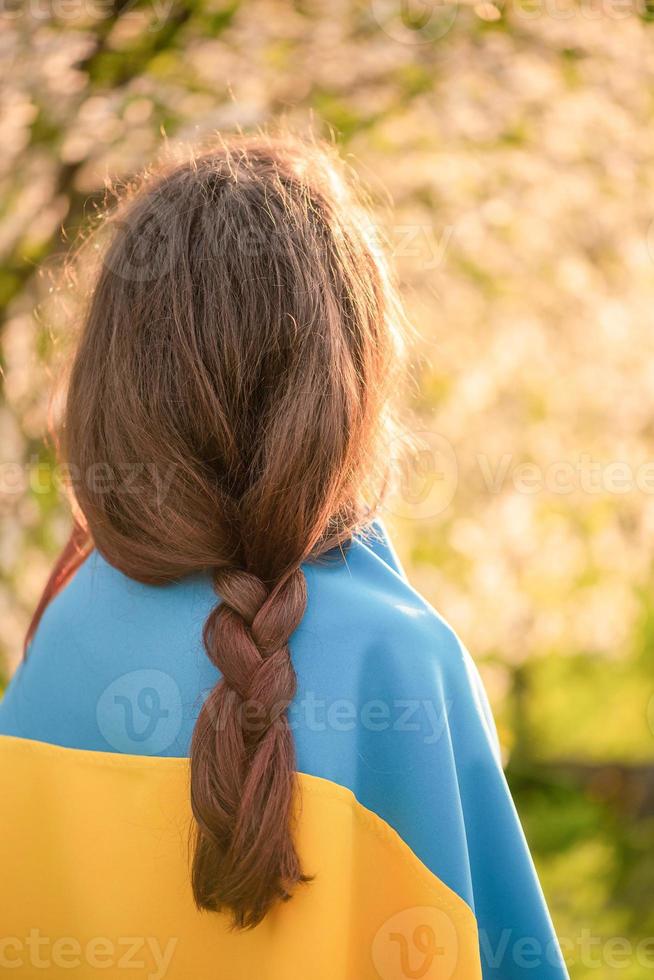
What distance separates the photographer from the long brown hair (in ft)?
3.52

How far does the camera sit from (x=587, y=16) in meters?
2.31

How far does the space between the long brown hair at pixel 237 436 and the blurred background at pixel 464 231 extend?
2.12ft

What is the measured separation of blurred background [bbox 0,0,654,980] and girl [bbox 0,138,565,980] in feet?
2.08

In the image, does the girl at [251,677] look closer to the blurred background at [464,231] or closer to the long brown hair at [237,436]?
the long brown hair at [237,436]

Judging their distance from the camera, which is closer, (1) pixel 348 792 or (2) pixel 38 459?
(1) pixel 348 792

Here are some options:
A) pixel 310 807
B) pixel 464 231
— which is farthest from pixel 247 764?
pixel 464 231

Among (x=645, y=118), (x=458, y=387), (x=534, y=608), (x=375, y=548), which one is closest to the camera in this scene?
(x=375, y=548)

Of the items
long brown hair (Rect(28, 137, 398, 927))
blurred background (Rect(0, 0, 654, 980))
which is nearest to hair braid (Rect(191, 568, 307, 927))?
long brown hair (Rect(28, 137, 398, 927))

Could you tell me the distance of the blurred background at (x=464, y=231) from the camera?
217 cm

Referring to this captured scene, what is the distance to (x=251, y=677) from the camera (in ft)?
3.55

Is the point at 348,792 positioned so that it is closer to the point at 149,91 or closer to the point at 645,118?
the point at 149,91

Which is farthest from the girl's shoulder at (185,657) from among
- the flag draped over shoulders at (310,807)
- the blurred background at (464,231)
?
the blurred background at (464,231)

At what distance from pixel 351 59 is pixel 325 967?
83.8 inches

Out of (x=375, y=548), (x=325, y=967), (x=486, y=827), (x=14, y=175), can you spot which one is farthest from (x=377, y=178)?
(x=325, y=967)
